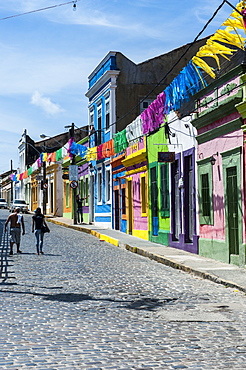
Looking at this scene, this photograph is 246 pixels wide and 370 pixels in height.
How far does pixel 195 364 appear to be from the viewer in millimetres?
5871

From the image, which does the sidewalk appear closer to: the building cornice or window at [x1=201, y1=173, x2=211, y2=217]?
window at [x1=201, y1=173, x2=211, y2=217]

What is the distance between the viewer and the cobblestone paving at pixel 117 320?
6.07 metres

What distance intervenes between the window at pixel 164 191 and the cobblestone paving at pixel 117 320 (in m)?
6.67

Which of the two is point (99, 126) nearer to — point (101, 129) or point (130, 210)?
point (101, 129)

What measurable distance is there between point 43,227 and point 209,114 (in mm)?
6980

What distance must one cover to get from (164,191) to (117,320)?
14.1 metres

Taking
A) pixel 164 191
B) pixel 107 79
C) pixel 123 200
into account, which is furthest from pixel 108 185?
pixel 164 191

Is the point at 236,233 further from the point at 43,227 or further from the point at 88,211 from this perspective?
the point at 88,211

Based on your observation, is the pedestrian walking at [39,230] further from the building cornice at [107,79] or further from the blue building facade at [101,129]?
the building cornice at [107,79]

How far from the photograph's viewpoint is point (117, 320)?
829 cm

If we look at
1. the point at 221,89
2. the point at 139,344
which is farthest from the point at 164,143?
the point at 139,344

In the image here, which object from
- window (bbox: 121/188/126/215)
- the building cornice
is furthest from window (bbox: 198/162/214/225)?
the building cornice

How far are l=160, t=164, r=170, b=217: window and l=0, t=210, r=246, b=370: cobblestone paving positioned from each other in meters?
6.67

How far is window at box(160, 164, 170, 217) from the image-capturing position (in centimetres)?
2172
